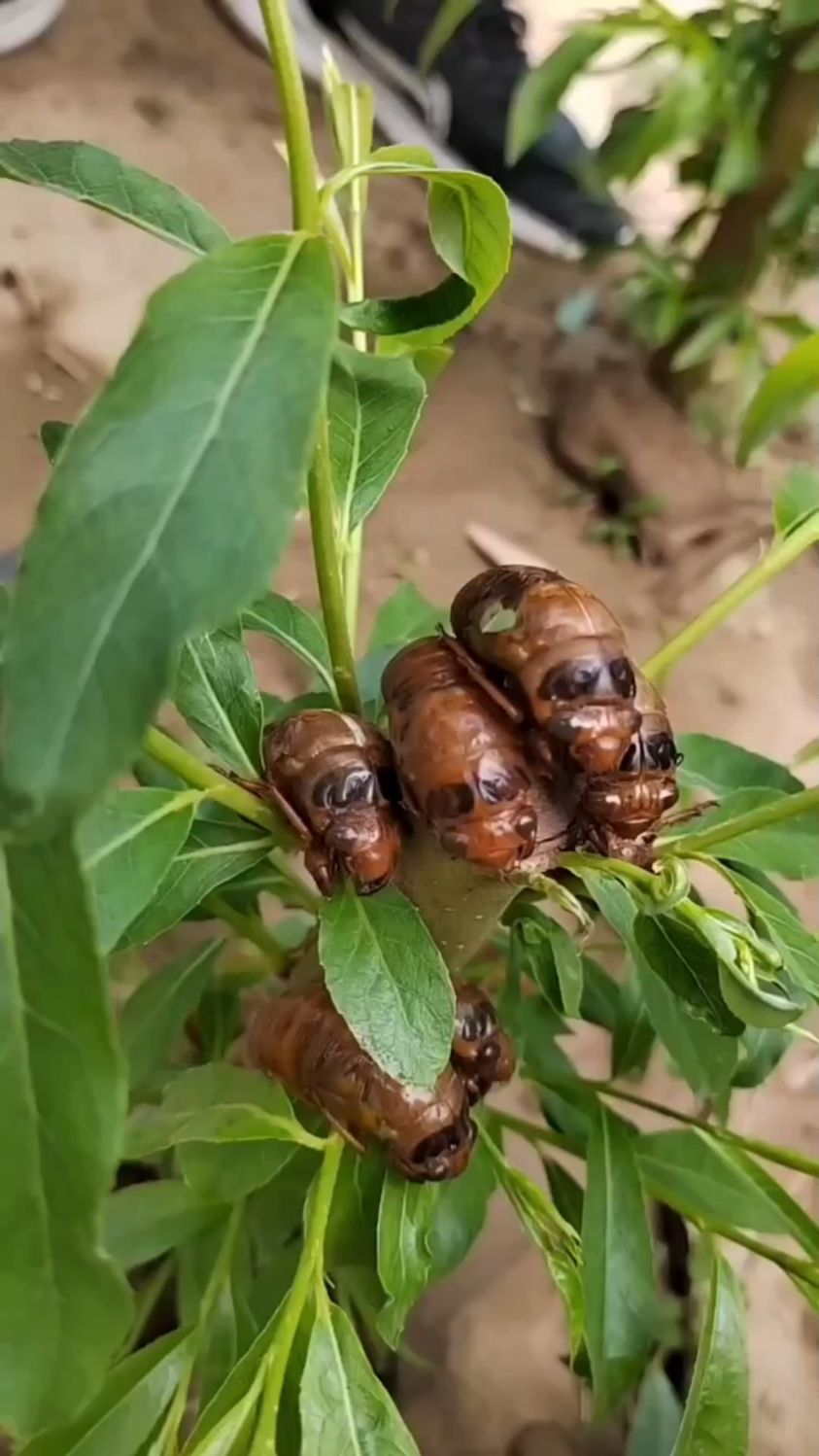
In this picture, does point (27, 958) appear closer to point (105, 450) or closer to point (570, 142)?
point (105, 450)

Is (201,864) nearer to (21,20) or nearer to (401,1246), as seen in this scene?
(401,1246)

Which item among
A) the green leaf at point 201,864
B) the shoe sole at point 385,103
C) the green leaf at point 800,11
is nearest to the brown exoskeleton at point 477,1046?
the green leaf at point 201,864

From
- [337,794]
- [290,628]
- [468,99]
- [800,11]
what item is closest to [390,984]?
[337,794]

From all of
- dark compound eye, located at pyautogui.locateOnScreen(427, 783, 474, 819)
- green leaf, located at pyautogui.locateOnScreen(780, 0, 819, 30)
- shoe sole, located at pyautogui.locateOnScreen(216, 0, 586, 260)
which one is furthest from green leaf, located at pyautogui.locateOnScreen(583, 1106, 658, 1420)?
shoe sole, located at pyautogui.locateOnScreen(216, 0, 586, 260)

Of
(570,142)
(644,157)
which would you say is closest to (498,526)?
(644,157)

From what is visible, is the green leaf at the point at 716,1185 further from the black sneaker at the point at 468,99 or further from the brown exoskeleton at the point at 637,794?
the black sneaker at the point at 468,99

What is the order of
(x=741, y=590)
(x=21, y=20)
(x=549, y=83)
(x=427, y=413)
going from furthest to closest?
(x=21, y=20), (x=427, y=413), (x=549, y=83), (x=741, y=590)
